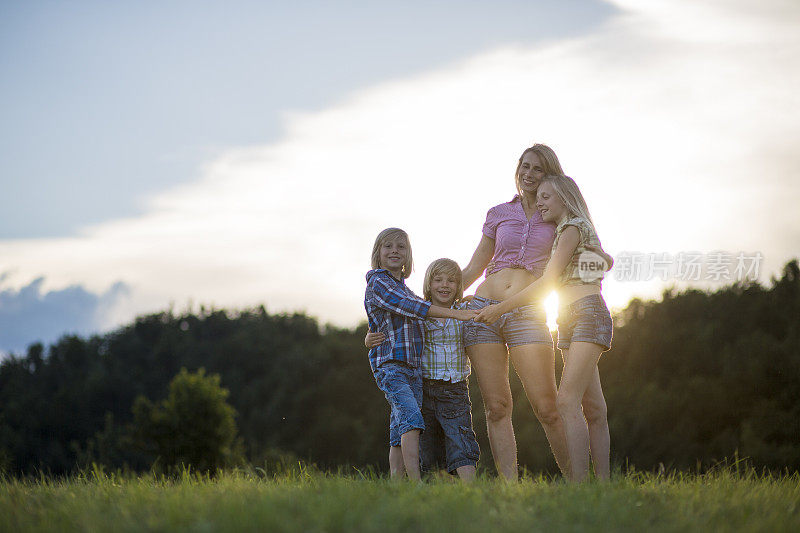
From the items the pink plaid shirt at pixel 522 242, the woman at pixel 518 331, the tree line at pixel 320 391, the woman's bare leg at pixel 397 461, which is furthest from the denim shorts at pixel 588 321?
the tree line at pixel 320 391

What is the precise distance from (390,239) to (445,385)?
123cm

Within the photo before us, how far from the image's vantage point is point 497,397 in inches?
219

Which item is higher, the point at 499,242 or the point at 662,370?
the point at 499,242

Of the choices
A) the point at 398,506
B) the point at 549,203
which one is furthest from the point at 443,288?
the point at 398,506

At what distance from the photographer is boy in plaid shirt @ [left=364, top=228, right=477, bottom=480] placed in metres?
5.47

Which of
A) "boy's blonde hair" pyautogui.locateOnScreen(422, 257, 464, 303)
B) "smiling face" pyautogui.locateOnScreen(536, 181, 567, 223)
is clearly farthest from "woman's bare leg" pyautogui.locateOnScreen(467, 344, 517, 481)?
"smiling face" pyautogui.locateOnScreen(536, 181, 567, 223)

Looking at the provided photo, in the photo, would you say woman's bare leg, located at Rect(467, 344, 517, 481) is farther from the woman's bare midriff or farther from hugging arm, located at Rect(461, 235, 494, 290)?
hugging arm, located at Rect(461, 235, 494, 290)

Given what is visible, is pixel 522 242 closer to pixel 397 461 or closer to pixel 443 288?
pixel 443 288

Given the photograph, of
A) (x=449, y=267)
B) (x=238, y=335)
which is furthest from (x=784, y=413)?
(x=238, y=335)

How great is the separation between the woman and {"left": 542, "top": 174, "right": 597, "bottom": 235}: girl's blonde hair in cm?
16

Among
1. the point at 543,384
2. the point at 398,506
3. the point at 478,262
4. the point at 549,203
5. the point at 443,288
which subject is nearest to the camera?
the point at 398,506

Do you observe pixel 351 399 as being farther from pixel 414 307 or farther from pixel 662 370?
pixel 414 307

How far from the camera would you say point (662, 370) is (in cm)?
2803

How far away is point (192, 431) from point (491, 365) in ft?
72.9
